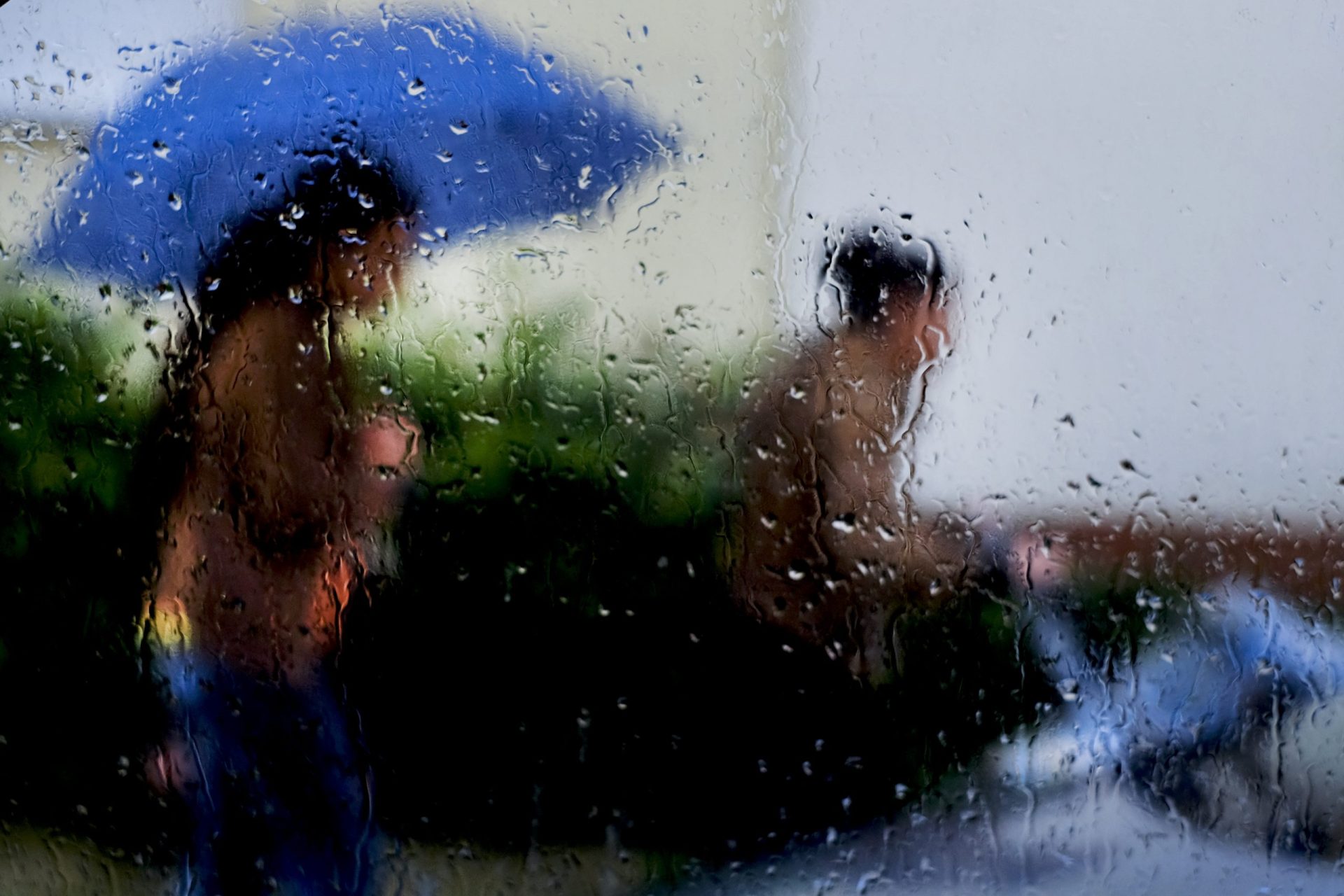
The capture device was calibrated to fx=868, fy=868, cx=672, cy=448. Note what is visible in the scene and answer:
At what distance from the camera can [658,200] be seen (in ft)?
2.97

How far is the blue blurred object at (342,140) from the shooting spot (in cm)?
92

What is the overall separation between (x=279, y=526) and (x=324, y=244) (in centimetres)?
31

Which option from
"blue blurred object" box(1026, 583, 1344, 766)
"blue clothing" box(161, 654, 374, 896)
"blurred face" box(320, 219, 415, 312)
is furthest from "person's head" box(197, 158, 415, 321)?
"blue blurred object" box(1026, 583, 1344, 766)

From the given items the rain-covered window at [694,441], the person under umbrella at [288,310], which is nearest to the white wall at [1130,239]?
the rain-covered window at [694,441]

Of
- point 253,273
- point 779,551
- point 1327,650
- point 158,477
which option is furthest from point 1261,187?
point 158,477

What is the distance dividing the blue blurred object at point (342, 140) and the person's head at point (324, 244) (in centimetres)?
2

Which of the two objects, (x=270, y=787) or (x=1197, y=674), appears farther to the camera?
(x=270, y=787)

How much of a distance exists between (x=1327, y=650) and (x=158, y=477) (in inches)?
48.6

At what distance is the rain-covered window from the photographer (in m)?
0.87

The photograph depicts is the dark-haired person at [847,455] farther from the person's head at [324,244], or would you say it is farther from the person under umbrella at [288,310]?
the person's head at [324,244]

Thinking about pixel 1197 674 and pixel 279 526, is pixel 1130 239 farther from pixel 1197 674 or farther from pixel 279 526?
pixel 279 526

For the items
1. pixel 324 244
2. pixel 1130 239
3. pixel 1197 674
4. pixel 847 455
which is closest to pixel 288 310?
pixel 324 244

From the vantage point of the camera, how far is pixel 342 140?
94 cm

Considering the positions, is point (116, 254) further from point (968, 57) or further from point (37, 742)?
point (968, 57)
